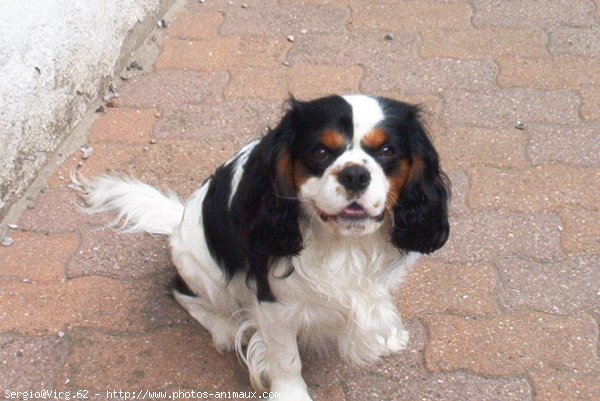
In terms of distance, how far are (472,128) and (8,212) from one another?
1.85 metres

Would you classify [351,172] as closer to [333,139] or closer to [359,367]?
[333,139]

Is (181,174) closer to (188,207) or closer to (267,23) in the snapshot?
(188,207)

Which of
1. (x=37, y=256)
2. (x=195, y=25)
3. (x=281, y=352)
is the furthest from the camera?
(x=195, y=25)

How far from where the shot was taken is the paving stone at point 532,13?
4086mm

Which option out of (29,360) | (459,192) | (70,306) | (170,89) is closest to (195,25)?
(170,89)

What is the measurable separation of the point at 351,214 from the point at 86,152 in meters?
1.71

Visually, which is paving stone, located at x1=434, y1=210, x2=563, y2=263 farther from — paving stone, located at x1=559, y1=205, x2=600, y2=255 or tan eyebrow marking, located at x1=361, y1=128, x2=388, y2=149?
tan eyebrow marking, located at x1=361, y1=128, x2=388, y2=149

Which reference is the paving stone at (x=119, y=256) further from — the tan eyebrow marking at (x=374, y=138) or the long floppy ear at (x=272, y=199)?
the tan eyebrow marking at (x=374, y=138)

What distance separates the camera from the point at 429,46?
13.0 ft

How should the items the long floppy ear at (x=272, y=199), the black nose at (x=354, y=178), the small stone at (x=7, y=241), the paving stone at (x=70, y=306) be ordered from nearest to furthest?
the black nose at (x=354, y=178), the long floppy ear at (x=272, y=199), the paving stone at (x=70, y=306), the small stone at (x=7, y=241)

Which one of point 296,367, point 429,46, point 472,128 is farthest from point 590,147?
point 296,367

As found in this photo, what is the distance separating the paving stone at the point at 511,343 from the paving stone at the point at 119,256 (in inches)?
37.8

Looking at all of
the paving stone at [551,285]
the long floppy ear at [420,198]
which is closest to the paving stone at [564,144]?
the paving stone at [551,285]

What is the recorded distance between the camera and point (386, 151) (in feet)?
6.67
